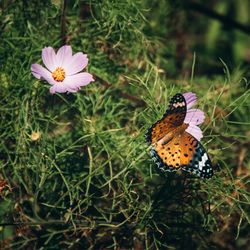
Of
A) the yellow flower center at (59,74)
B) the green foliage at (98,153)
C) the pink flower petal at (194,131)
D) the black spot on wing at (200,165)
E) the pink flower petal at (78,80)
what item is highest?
the pink flower petal at (78,80)

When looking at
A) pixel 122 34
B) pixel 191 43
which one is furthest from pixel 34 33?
pixel 191 43

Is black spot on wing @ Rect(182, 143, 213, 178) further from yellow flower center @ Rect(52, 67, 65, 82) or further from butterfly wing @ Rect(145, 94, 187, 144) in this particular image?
yellow flower center @ Rect(52, 67, 65, 82)

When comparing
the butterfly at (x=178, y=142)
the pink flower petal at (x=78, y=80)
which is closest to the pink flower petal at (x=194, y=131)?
the butterfly at (x=178, y=142)

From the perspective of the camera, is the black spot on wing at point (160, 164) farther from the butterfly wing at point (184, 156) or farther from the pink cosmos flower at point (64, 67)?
the pink cosmos flower at point (64, 67)

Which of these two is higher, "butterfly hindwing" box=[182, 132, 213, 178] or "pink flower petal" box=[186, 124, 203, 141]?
"butterfly hindwing" box=[182, 132, 213, 178]

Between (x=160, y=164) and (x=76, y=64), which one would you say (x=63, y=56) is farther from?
(x=160, y=164)

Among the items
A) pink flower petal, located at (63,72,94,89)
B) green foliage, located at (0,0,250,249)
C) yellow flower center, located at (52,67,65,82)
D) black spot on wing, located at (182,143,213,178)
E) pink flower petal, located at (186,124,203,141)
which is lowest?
green foliage, located at (0,0,250,249)

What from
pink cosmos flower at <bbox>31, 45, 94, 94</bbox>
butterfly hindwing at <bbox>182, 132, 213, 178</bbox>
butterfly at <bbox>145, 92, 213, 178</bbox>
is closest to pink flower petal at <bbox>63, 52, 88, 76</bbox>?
pink cosmos flower at <bbox>31, 45, 94, 94</bbox>
